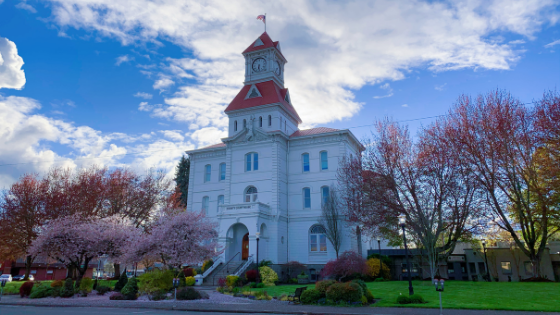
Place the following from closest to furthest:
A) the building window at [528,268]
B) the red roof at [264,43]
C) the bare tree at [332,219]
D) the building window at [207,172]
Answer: the bare tree at [332,219]
the building window at [528,268]
the building window at [207,172]
the red roof at [264,43]

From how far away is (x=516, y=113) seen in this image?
88.9 ft

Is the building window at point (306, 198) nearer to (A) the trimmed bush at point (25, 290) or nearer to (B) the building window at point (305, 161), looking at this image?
(B) the building window at point (305, 161)

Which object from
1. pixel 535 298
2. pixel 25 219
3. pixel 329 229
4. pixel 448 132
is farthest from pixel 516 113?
pixel 25 219

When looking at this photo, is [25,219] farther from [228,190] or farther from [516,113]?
[516,113]

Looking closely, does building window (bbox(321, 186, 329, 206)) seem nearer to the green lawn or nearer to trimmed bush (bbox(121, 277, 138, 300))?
the green lawn

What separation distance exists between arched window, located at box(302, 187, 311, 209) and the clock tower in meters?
13.0

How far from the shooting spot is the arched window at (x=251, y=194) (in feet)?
123

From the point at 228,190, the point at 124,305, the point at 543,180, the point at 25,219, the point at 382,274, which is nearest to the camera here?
the point at 124,305

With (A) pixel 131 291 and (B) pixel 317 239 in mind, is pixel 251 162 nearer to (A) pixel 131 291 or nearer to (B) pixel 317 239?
(B) pixel 317 239

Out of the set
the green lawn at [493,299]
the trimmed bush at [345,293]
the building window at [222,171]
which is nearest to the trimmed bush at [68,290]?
the trimmed bush at [345,293]

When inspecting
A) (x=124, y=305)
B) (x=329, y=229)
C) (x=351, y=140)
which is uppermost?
(x=351, y=140)

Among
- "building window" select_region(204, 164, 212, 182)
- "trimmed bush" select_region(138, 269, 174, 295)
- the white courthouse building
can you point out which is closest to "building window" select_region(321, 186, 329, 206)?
the white courthouse building

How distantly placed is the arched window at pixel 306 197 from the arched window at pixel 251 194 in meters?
4.78

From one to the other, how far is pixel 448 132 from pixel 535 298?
1331cm
